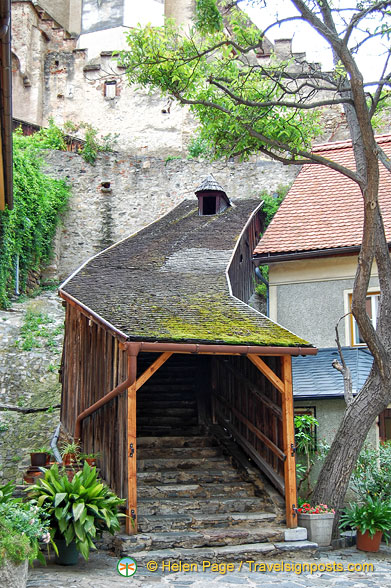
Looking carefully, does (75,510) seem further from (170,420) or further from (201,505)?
(170,420)

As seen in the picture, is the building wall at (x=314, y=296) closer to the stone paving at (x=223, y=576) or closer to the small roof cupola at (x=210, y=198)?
the stone paving at (x=223, y=576)

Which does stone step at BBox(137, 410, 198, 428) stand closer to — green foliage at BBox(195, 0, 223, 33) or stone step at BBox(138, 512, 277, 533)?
stone step at BBox(138, 512, 277, 533)

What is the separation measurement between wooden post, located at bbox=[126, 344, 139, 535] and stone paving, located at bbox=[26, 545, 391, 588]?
1.47ft

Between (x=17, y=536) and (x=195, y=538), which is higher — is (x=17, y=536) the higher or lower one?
the higher one

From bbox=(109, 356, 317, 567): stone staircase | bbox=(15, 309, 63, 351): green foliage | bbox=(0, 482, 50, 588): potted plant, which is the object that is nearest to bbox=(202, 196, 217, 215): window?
bbox=(15, 309, 63, 351): green foliage

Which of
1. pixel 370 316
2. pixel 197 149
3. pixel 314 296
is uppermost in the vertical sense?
pixel 197 149

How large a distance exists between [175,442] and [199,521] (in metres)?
2.40

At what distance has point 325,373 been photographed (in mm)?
11242

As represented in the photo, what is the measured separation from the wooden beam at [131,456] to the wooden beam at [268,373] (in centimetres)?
164

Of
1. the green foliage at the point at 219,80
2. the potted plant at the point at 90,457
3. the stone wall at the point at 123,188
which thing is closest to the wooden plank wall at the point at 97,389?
the potted plant at the point at 90,457

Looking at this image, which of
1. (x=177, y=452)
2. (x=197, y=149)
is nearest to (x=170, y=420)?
(x=177, y=452)

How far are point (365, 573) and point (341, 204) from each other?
7.67 metres

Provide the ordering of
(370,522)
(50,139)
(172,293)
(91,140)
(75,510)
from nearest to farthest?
(75,510) → (370,522) → (172,293) → (91,140) → (50,139)

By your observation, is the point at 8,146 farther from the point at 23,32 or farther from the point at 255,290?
the point at 23,32
